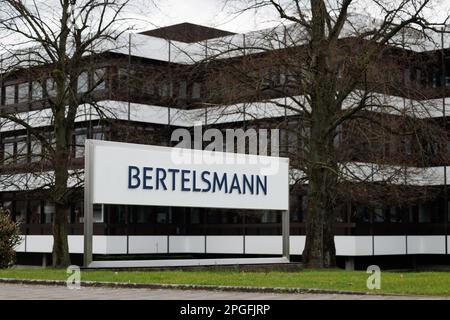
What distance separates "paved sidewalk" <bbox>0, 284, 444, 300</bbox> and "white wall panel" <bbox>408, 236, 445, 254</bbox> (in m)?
25.7

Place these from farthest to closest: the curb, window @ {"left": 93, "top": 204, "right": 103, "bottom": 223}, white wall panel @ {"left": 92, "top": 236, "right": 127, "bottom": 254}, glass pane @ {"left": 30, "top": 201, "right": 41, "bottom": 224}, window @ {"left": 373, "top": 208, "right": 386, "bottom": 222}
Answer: glass pane @ {"left": 30, "top": 201, "right": 41, "bottom": 224} → window @ {"left": 93, "top": 204, "right": 103, "bottom": 223} → white wall panel @ {"left": 92, "top": 236, "right": 127, "bottom": 254} → window @ {"left": 373, "top": 208, "right": 386, "bottom": 222} → the curb

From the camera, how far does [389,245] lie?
41531 mm

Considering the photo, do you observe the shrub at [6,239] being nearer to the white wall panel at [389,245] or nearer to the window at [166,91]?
the window at [166,91]

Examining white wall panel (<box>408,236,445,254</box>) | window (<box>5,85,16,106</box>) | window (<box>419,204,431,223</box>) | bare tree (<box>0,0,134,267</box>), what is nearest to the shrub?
bare tree (<box>0,0,134,267</box>)

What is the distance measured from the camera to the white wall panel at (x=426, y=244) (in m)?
41.9

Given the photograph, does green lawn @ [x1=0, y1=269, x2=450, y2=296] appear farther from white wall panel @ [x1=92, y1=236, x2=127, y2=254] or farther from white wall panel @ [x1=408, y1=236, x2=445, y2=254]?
white wall panel @ [x1=408, y1=236, x2=445, y2=254]

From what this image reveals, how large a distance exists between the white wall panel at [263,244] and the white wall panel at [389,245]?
14.3 ft

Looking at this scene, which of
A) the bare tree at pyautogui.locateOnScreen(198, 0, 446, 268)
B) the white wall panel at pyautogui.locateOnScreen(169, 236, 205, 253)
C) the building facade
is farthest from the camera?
the white wall panel at pyautogui.locateOnScreen(169, 236, 205, 253)

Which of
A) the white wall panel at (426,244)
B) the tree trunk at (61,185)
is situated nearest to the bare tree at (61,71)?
the tree trunk at (61,185)

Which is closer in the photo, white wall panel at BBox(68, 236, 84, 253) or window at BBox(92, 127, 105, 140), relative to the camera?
window at BBox(92, 127, 105, 140)

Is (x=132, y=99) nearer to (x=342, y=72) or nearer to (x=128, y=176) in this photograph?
(x=342, y=72)

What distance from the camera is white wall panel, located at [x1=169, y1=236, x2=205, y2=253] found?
44.8 m

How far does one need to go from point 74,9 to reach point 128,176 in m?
11.1

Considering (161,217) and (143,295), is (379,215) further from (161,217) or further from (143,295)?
(143,295)
